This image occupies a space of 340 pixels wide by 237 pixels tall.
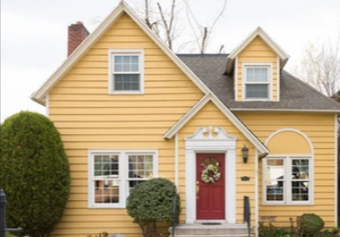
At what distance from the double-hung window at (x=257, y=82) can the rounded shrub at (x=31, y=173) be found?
6.38 meters

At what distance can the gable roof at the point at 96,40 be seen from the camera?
50.6ft

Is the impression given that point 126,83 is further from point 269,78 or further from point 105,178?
point 269,78

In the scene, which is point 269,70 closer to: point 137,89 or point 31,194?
point 137,89

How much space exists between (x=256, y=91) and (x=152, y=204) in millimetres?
5404

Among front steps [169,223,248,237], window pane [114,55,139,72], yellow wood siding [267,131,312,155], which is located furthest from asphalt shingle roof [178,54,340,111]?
front steps [169,223,248,237]

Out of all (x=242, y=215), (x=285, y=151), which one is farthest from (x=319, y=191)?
(x=242, y=215)

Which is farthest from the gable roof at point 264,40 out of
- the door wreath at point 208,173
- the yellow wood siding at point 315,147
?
the door wreath at point 208,173

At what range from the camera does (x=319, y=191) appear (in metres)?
17.2

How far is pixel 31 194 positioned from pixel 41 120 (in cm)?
202

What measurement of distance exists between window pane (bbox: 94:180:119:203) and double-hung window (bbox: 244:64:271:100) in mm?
5114

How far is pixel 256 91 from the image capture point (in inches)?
686

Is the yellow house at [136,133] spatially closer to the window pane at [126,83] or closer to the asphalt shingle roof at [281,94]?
the window pane at [126,83]

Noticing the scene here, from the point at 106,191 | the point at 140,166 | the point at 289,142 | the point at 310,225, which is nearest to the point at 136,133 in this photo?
the point at 140,166

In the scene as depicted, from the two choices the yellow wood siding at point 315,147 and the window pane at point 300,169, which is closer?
the yellow wood siding at point 315,147
